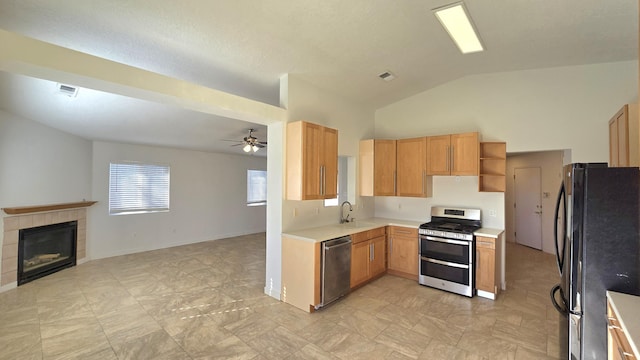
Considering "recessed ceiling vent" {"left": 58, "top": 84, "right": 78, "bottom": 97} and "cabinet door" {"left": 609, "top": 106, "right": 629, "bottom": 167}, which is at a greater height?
"recessed ceiling vent" {"left": 58, "top": 84, "right": 78, "bottom": 97}

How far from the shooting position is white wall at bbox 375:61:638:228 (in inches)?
143

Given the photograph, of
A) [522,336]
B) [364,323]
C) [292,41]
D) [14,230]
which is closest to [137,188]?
[14,230]

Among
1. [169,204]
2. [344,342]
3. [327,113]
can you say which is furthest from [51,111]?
[344,342]

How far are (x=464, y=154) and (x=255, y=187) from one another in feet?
20.9

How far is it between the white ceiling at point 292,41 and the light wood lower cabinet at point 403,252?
2445 millimetres

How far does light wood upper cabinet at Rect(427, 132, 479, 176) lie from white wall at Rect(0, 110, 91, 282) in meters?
6.44

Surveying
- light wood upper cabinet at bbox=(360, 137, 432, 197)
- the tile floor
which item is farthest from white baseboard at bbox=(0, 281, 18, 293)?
light wood upper cabinet at bbox=(360, 137, 432, 197)

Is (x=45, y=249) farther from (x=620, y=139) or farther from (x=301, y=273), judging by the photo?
(x=620, y=139)

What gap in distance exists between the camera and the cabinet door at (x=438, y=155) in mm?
4262

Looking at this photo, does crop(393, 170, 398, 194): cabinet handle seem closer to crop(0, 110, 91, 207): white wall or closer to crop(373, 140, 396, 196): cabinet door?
crop(373, 140, 396, 196): cabinet door

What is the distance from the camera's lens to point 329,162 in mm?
3906

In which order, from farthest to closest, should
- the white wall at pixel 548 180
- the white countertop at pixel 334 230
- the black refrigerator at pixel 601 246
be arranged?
A: the white wall at pixel 548 180
the white countertop at pixel 334 230
the black refrigerator at pixel 601 246

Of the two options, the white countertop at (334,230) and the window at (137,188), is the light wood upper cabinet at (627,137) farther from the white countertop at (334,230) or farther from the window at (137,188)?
the window at (137,188)

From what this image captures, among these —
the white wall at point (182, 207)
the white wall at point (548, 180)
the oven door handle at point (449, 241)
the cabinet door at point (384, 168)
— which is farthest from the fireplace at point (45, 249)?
the white wall at point (548, 180)
